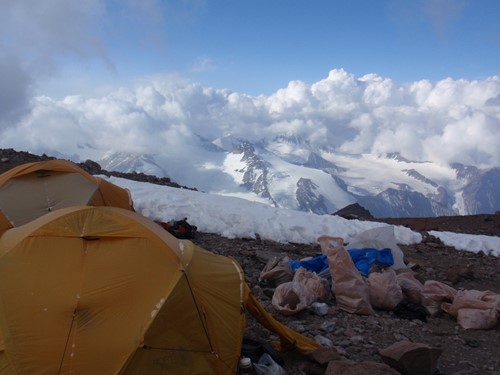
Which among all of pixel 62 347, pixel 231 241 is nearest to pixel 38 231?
pixel 62 347

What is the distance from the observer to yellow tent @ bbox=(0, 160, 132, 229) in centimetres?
980

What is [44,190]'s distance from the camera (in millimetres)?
10477

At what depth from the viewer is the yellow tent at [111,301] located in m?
4.85

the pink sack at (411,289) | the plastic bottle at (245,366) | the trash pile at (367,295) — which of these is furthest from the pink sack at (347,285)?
the plastic bottle at (245,366)

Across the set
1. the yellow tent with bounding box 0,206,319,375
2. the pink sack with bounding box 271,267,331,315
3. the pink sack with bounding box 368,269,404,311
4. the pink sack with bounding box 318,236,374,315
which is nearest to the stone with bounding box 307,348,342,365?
the yellow tent with bounding box 0,206,319,375

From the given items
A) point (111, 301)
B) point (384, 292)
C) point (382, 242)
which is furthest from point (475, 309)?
point (111, 301)

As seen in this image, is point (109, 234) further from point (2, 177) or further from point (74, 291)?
point (2, 177)

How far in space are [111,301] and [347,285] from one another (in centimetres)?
492

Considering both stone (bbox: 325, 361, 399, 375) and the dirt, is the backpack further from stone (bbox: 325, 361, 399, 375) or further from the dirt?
stone (bbox: 325, 361, 399, 375)

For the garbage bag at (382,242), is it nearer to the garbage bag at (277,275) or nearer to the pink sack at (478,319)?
the garbage bag at (277,275)

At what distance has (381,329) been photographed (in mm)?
7805

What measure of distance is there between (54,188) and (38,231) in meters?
5.23

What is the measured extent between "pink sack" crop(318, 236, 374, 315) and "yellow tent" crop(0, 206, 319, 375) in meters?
2.85

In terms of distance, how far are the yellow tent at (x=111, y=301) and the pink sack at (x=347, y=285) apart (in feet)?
9.35
